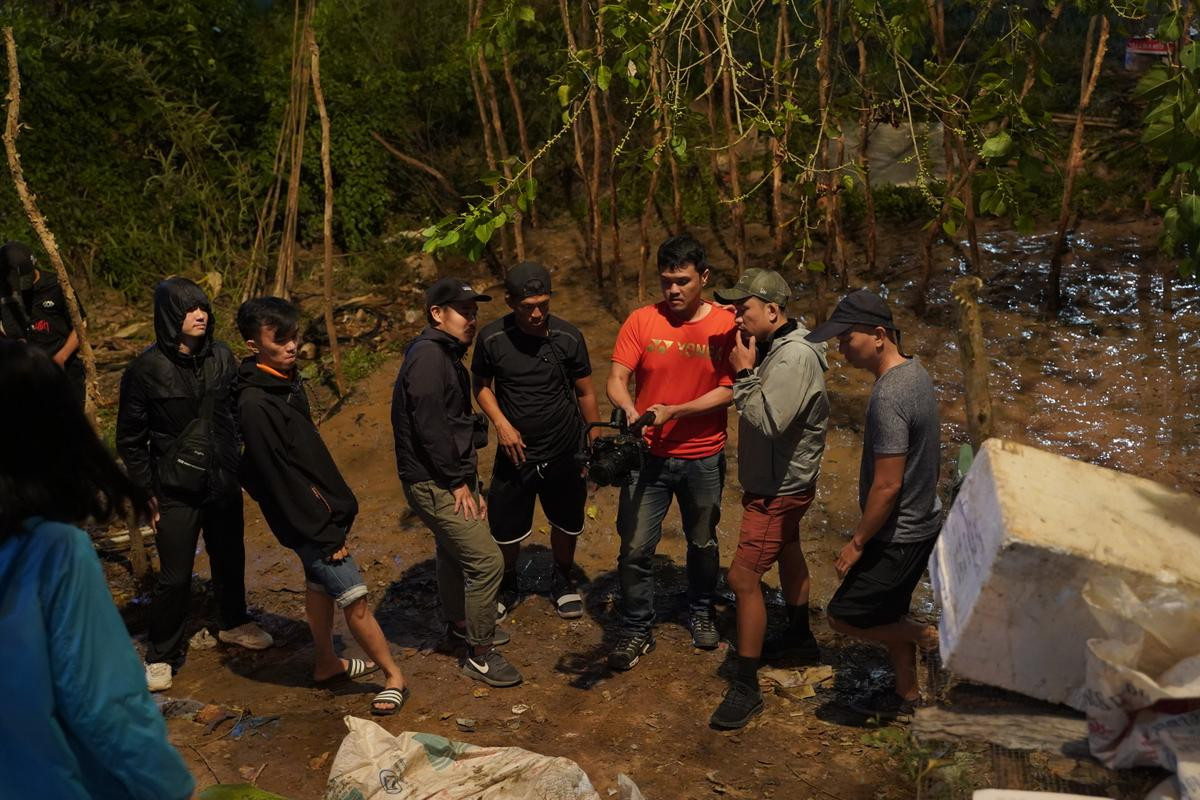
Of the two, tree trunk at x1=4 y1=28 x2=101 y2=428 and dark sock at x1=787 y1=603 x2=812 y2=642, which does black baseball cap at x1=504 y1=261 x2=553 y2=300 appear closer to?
dark sock at x1=787 y1=603 x2=812 y2=642

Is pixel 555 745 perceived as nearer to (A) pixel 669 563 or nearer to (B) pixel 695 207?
(A) pixel 669 563

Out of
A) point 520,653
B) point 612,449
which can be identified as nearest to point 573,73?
point 612,449

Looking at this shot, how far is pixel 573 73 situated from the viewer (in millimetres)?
4484

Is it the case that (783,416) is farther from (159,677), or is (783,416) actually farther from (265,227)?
(265,227)

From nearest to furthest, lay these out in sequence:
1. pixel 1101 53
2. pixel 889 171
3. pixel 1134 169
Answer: pixel 1101 53 < pixel 1134 169 < pixel 889 171

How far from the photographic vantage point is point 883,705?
14.8ft

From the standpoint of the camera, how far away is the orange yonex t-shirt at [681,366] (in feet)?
15.7

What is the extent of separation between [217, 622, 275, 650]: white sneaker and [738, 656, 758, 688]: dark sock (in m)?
2.29

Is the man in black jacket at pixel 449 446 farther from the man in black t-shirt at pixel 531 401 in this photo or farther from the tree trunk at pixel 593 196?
the tree trunk at pixel 593 196

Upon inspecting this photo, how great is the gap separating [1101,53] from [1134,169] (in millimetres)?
2082

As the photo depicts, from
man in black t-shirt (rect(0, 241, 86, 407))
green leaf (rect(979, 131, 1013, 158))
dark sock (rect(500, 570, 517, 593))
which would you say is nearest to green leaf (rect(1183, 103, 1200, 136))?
green leaf (rect(979, 131, 1013, 158))

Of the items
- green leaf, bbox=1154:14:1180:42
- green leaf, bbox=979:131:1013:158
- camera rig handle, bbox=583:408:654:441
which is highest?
green leaf, bbox=1154:14:1180:42

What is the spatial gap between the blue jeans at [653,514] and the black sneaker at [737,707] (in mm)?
641

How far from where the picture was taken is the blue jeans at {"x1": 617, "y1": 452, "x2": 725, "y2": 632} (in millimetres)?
4883
